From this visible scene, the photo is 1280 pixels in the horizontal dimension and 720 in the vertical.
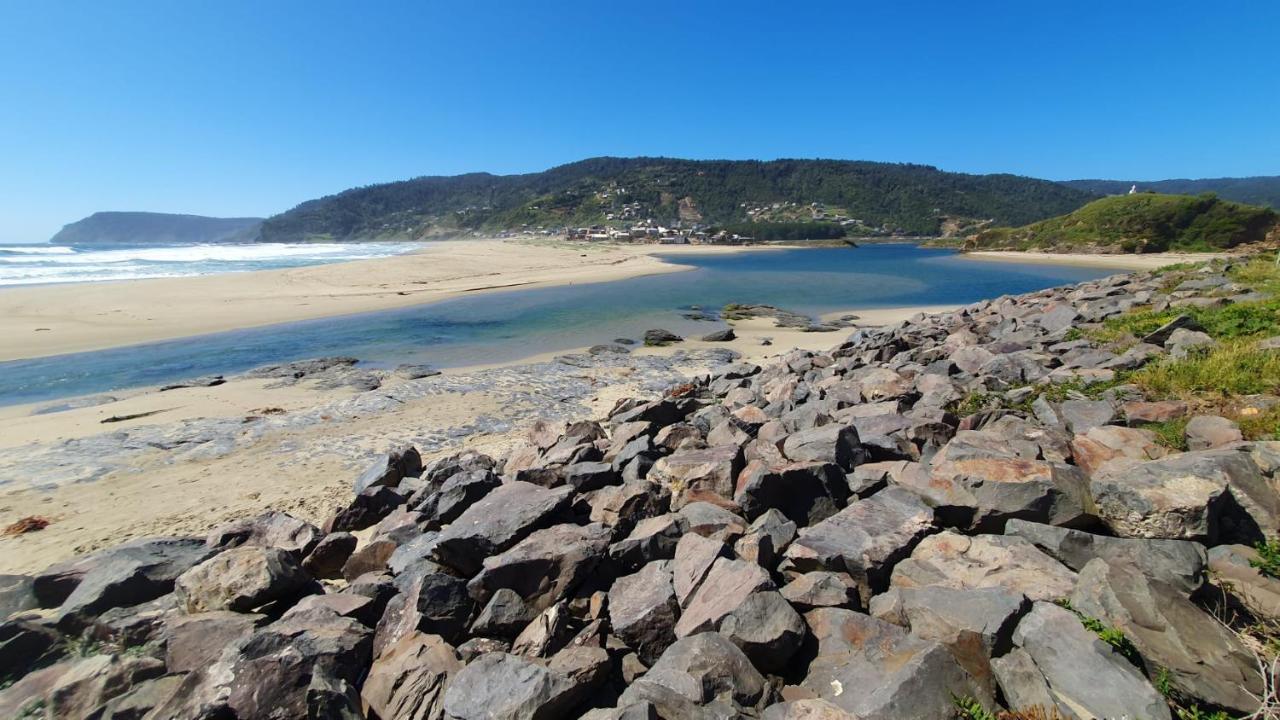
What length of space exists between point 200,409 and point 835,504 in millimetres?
15750

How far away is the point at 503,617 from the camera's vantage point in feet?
14.3

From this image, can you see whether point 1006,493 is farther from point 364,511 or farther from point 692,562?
point 364,511

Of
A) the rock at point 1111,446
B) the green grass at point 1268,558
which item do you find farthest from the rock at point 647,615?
the rock at point 1111,446

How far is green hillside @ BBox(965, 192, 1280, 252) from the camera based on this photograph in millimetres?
64738

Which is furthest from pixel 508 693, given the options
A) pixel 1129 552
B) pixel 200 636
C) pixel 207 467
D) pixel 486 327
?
pixel 486 327

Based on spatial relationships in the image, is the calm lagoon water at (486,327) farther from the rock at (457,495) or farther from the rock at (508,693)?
the rock at (508,693)

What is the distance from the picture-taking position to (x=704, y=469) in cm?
607

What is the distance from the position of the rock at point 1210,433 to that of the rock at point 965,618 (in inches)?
124

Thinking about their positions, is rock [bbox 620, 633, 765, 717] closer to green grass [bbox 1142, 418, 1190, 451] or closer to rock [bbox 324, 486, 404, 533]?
green grass [bbox 1142, 418, 1190, 451]

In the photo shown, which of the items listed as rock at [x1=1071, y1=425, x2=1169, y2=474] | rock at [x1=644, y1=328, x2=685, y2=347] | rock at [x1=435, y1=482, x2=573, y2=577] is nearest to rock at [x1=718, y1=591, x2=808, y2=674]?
rock at [x1=435, y1=482, x2=573, y2=577]

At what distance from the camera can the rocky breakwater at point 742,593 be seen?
10.3ft

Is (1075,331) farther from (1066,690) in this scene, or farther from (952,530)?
(1066,690)

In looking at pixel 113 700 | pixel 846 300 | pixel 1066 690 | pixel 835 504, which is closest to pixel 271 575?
pixel 113 700

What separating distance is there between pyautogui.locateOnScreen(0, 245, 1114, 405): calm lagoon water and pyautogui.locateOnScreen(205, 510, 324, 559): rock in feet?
42.4
